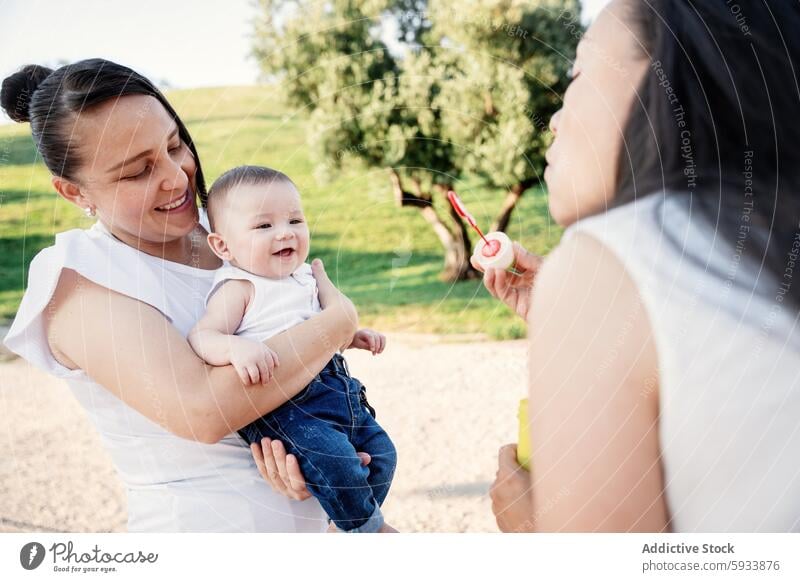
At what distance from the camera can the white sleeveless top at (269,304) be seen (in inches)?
41.1

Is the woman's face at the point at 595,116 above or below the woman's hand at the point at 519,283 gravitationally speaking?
above

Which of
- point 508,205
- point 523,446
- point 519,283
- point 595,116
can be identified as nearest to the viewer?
point 595,116

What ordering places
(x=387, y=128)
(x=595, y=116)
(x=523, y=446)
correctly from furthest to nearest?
(x=387, y=128) < (x=523, y=446) < (x=595, y=116)

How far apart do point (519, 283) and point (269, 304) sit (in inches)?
14.5

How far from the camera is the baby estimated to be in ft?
3.41

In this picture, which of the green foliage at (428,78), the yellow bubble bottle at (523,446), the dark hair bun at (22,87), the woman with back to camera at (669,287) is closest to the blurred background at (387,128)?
the green foliage at (428,78)

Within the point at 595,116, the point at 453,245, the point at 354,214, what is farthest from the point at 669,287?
the point at 453,245

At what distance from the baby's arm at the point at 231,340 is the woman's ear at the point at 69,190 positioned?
8.3 inches

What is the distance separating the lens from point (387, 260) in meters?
1.74

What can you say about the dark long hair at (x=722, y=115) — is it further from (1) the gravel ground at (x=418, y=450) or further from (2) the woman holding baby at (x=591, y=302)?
(1) the gravel ground at (x=418, y=450)

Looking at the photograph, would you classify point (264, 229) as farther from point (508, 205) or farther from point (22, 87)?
point (508, 205)

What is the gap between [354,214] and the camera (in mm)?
1685

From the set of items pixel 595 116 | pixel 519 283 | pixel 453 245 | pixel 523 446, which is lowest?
pixel 453 245
